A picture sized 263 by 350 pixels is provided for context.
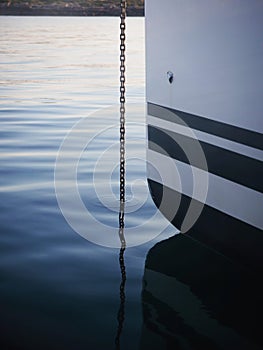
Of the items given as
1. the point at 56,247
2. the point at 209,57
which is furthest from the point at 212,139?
the point at 56,247

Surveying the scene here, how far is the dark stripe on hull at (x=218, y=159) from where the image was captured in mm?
3492

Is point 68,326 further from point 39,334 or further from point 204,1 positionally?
point 204,1

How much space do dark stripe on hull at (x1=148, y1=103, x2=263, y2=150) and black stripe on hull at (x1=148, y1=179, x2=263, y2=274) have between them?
1.55ft

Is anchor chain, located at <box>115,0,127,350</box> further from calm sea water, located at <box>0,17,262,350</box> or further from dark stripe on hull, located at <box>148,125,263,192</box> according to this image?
dark stripe on hull, located at <box>148,125,263,192</box>

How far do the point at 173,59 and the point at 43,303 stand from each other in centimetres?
175

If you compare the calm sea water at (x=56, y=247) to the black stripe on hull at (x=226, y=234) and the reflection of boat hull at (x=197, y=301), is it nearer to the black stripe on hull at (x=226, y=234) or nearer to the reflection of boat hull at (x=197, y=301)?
the reflection of boat hull at (x=197, y=301)

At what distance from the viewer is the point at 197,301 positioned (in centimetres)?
358

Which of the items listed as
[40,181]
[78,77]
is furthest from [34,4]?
[40,181]

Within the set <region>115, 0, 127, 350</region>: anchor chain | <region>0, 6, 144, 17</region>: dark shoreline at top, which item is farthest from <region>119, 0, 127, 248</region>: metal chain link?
<region>0, 6, 144, 17</region>: dark shoreline at top

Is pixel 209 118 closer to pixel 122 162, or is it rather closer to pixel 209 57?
pixel 209 57

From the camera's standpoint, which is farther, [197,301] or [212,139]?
[212,139]

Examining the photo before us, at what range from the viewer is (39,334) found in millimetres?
3150

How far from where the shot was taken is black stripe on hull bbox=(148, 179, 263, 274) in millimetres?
3582

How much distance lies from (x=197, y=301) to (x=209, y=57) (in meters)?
1.42
